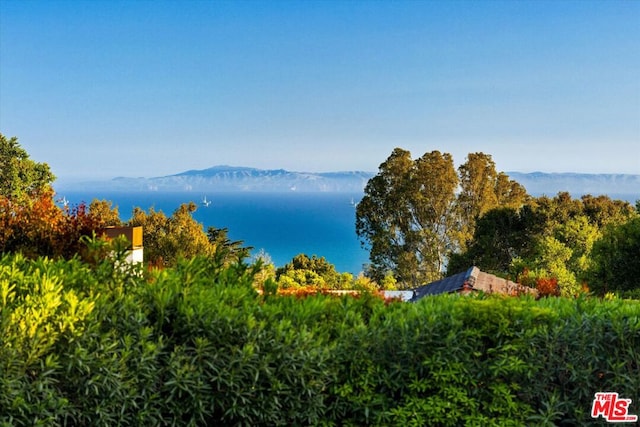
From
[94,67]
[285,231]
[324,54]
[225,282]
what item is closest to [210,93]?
[94,67]

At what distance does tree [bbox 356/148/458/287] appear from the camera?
2659 cm

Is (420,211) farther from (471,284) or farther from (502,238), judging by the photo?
(471,284)

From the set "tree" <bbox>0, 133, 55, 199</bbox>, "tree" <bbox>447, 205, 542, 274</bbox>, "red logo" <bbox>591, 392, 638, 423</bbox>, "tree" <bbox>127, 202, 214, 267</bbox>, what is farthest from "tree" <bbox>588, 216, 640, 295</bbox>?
"tree" <bbox>0, 133, 55, 199</bbox>

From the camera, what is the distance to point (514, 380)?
9.32 feet

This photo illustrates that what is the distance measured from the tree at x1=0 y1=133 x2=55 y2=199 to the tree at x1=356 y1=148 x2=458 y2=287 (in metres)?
15.4

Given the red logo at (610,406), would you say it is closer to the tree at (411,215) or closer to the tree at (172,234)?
the tree at (172,234)

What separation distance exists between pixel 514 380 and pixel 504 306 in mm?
374

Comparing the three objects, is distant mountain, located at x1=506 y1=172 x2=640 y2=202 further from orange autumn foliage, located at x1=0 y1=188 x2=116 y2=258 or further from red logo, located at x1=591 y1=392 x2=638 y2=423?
red logo, located at x1=591 y1=392 x2=638 y2=423

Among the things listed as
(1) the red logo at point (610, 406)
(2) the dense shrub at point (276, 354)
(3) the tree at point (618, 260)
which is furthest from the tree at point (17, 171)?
(1) the red logo at point (610, 406)

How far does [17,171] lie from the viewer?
2588 cm

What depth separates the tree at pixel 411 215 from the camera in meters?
26.6

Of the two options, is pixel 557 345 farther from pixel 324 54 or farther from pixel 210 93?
pixel 210 93

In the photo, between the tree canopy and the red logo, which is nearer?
the red logo

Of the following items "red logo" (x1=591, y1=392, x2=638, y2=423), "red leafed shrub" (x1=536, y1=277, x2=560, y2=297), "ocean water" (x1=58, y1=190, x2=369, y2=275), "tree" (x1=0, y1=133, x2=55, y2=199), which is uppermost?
"tree" (x1=0, y1=133, x2=55, y2=199)
